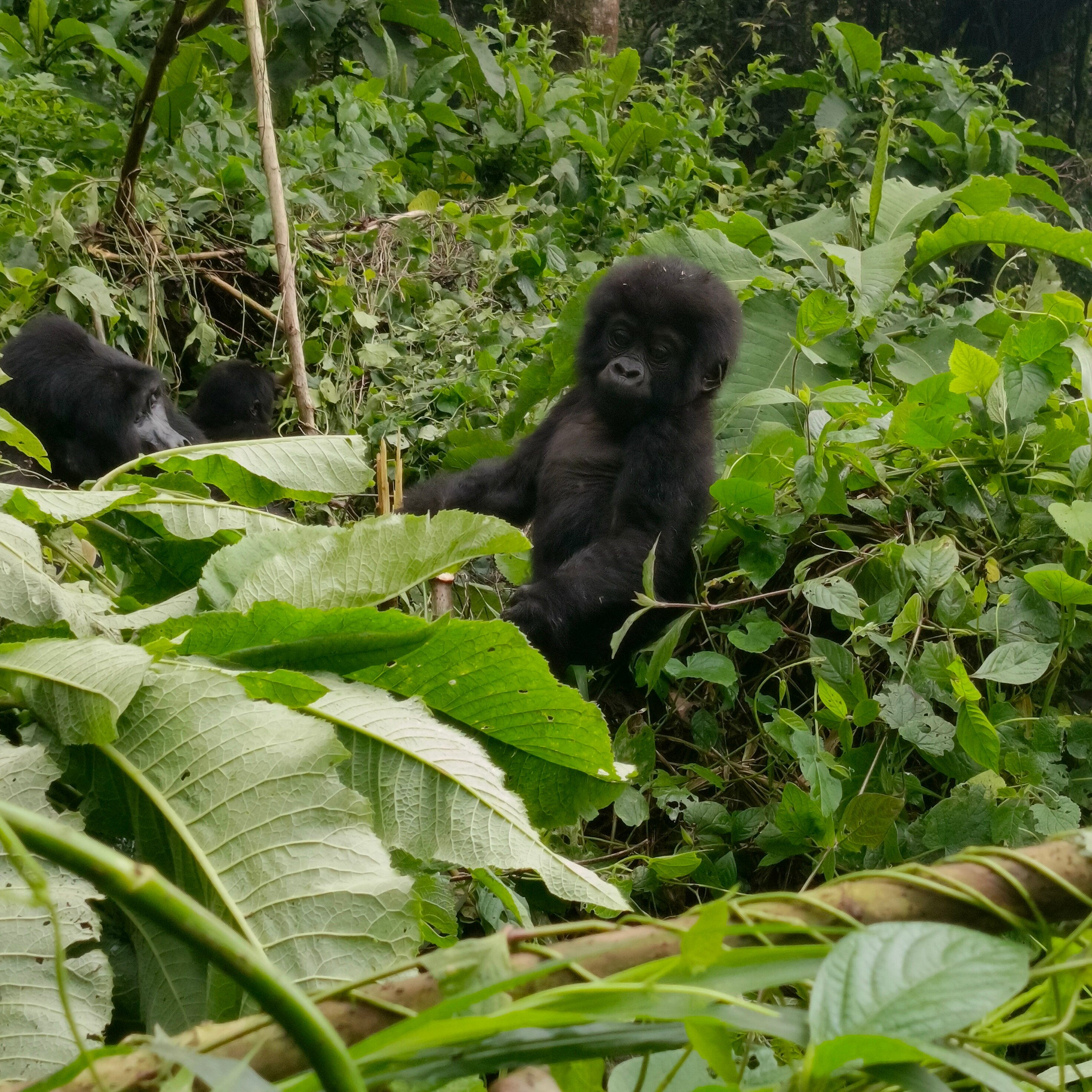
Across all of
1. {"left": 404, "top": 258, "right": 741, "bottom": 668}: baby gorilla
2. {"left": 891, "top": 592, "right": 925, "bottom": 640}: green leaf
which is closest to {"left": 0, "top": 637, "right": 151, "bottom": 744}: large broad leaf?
{"left": 891, "top": 592, "right": 925, "bottom": 640}: green leaf

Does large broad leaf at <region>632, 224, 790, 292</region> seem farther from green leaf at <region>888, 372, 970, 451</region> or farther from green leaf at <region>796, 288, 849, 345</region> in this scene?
green leaf at <region>888, 372, 970, 451</region>

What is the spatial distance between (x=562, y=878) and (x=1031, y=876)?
25.2 inches

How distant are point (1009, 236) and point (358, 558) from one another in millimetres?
2281

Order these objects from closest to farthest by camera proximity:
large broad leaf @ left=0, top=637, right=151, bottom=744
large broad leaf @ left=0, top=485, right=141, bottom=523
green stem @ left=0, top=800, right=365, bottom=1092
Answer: green stem @ left=0, top=800, right=365, bottom=1092 → large broad leaf @ left=0, top=637, right=151, bottom=744 → large broad leaf @ left=0, top=485, right=141, bottom=523

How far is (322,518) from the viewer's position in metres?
3.18

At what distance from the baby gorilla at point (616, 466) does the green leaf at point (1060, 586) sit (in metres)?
0.86

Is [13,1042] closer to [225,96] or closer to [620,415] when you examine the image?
[620,415]

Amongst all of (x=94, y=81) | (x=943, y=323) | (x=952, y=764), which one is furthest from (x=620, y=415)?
(x=94, y=81)

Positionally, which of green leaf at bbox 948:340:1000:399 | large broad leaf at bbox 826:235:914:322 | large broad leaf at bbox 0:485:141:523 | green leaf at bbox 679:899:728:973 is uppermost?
large broad leaf at bbox 826:235:914:322

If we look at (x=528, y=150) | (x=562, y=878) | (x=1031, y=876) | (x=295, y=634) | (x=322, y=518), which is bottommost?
(x=322, y=518)

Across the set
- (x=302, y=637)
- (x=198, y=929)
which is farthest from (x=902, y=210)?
(x=198, y=929)

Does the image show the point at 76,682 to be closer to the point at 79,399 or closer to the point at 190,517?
the point at 190,517

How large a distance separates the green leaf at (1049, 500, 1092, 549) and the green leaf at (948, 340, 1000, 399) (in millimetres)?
293

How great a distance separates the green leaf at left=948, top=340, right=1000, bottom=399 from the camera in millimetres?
1990
